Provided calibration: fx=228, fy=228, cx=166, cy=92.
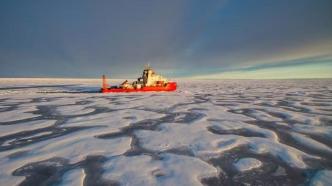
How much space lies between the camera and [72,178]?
2.42 metres

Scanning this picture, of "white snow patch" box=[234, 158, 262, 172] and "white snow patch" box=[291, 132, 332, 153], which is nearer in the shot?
"white snow patch" box=[234, 158, 262, 172]

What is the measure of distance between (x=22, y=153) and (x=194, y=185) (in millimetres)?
2454

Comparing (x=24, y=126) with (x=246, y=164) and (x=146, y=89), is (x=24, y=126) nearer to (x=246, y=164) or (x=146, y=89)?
(x=246, y=164)

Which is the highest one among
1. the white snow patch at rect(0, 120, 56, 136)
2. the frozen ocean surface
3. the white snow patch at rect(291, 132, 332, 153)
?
the white snow patch at rect(0, 120, 56, 136)

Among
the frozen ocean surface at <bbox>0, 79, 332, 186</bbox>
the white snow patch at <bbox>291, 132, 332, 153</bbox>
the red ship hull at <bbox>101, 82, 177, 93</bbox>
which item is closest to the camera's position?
the frozen ocean surface at <bbox>0, 79, 332, 186</bbox>

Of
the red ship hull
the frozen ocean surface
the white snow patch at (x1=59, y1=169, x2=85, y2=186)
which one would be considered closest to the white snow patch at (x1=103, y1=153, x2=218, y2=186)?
the frozen ocean surface

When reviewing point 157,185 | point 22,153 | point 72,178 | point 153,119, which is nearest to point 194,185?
point 157,185

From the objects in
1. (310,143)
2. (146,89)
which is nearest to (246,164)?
(310,143)

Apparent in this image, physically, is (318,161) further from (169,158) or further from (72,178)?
(72,178)

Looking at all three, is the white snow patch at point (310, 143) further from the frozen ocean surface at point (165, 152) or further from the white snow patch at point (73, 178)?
the white snow patch at point (73, 178)

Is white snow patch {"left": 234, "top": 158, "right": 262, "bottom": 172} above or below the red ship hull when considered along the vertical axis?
below

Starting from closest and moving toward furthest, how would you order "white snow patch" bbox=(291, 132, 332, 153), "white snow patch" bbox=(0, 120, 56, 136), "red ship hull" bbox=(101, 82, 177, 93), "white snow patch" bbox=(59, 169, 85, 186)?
1. "white snow patch" bbox=(59, 169, 85, 186)
2. "white snow patch" bbox=(291, 132, 332, 153)
3. "white snow patch" bbox=(0, 120, 56, 136)
4. "red ship hull" bbox=(101, 82, 177, 93)

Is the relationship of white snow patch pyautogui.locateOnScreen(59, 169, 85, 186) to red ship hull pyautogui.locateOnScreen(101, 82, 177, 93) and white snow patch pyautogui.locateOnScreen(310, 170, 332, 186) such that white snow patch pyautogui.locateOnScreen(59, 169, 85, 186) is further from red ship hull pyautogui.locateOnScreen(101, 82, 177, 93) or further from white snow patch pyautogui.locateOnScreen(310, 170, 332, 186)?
red ship hull pyautogui.locateOnScreen(101, 82, 177, 93)

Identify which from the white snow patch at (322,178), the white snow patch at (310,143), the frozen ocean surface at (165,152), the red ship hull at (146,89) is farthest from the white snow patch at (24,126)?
the red ship hull at (146,89)
